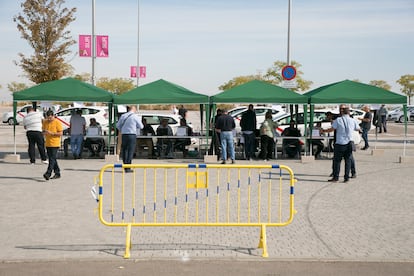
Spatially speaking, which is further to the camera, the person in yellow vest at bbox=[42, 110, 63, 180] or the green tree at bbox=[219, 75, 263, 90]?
the green tree at bbox=[219, 75, 263, 90]

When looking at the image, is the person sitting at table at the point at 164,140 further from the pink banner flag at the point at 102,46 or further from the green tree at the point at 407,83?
the green tree at the point at 407,83

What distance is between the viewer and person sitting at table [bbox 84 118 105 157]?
19.2m

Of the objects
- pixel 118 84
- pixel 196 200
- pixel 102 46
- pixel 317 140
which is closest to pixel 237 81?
pixel 118 84

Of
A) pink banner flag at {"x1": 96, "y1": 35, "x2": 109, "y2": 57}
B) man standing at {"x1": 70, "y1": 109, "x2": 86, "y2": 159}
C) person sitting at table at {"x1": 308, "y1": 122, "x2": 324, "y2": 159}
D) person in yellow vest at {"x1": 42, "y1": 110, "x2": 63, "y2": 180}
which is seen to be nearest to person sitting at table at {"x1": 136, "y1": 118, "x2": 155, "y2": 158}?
man standing at {"x1": 70, "y1": 109, "x2": 86, "y2": 159}

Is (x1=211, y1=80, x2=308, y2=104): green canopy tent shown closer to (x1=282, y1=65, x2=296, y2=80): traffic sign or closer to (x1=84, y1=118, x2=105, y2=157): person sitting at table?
(x1=84, y1=118, x2=105, y2=157): person sitting at table

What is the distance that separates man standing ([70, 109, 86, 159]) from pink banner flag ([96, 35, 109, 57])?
11890 mm

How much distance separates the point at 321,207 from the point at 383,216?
1.19 meters

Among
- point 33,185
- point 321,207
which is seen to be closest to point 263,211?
point 321,207

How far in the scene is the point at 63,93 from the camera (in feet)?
59.6

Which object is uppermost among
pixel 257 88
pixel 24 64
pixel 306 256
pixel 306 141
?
pixel 24 64

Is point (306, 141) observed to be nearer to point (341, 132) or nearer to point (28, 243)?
point (341, 132)

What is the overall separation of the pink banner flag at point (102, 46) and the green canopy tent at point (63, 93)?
456 inches

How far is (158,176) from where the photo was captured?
14.3 metres

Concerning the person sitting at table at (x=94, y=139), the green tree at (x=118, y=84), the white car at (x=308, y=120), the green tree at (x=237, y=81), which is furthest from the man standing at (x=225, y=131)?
the green tree at (x=118, y=84)
